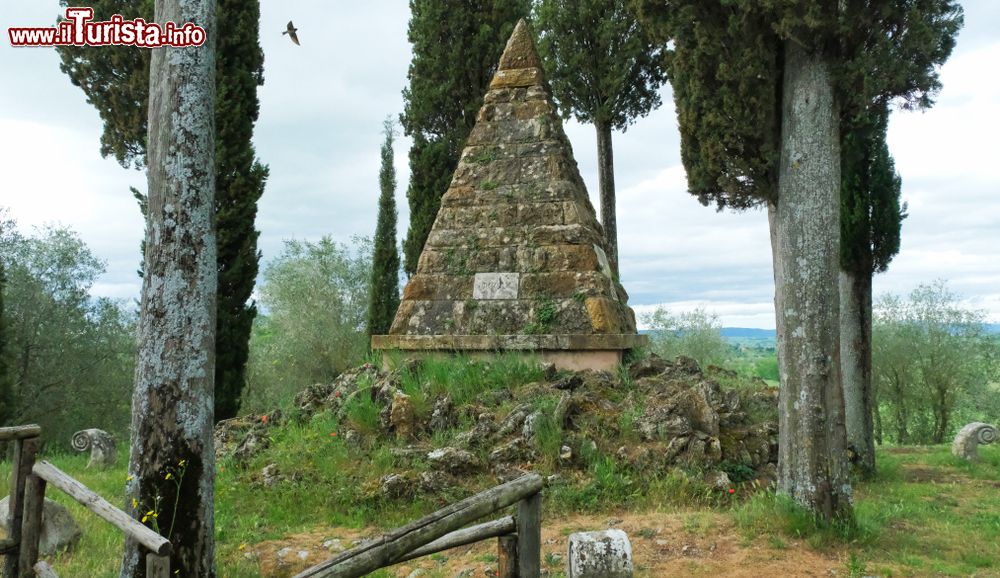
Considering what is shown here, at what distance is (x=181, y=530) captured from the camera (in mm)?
4480

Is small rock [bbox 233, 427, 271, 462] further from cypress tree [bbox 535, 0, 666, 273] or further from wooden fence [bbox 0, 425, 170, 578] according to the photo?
cypress tree [bbox 535, 0, 666, 273]

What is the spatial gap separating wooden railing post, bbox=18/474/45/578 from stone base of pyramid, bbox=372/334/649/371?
4.54 meters

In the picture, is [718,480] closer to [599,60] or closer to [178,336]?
[178,336]

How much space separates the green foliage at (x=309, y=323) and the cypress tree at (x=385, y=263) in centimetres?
199

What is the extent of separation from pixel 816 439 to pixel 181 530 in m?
4.83

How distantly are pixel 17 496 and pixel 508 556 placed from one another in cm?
356

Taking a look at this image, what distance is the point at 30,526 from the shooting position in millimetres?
4695

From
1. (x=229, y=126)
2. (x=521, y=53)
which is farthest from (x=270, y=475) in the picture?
(x=229, y=126)

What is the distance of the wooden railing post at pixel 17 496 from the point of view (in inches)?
185

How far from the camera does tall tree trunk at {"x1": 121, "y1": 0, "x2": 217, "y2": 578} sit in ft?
14.7

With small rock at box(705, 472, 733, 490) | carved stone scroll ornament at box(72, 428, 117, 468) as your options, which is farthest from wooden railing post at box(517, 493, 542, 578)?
carved stone scroll ornament at box(72, 428, 117, 468)

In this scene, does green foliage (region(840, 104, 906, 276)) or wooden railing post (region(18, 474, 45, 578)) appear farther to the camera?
green foliage (region(840, 104, 906, 276))

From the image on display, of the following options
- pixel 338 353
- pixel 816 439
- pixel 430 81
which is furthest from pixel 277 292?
pixel 816 439

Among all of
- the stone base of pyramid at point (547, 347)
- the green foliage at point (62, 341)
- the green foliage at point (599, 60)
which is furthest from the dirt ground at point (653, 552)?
the green foliage at point (599, 60)
